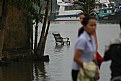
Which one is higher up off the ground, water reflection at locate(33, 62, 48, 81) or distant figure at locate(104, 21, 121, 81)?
distant figure at locate(104, 21, 121, 81)

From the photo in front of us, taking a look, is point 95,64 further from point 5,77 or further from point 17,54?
point 17,54

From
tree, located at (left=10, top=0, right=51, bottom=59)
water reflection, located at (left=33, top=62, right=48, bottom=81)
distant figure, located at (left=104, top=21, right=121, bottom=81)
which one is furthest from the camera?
tree, located at (left=10, top=0, right=51, bottom=59)

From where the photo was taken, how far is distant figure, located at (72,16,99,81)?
7145mm

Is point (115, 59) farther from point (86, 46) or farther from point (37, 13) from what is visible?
point (37, 13)

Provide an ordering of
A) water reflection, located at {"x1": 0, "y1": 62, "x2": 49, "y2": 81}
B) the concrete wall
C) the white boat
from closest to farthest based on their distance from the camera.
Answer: water reflection, located at {"x1": 0, "y1": 62, "x2": 49, "y2": 81}
the concrete wall
the white boat

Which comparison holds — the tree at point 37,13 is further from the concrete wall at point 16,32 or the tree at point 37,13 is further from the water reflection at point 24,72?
the water reflection at point 24,72

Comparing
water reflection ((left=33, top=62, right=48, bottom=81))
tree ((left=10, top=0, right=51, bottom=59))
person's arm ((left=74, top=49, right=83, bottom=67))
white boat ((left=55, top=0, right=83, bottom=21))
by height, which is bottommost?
white boat ((left=55, top=0, right=83, bottom=21))

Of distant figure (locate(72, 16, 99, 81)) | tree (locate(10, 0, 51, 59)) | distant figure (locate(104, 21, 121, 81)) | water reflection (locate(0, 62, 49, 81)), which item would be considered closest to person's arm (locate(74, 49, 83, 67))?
distant figure (locate(72, 16, 99, 81))

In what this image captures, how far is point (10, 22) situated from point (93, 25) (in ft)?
46.5

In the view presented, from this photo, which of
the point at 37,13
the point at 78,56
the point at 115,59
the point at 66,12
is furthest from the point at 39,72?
the point at 66,12

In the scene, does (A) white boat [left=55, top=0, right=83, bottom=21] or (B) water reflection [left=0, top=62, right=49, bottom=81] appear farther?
(A) white boat [left=55, top=0, right=83, bottom=21]

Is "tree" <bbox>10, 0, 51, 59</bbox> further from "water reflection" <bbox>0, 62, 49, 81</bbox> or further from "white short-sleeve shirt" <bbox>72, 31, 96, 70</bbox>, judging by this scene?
"white short-sleeve shirt" <bbox>72, 31, 96, 70</bbox>

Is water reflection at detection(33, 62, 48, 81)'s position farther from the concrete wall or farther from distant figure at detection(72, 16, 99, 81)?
distant figure at detection(72, 16, 99, 81)

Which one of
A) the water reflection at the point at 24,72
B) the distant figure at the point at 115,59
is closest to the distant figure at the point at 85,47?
the distant figure at the point at 115,59
